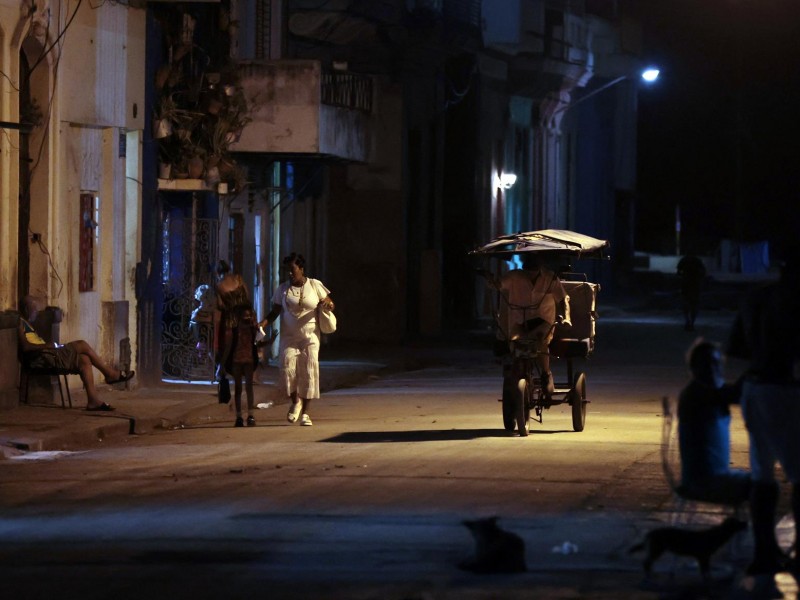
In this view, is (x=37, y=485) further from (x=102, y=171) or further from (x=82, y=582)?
(x=102, y=171)

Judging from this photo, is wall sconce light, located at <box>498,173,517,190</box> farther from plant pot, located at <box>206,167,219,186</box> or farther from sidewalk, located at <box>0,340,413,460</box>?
plant pot, located at <box>206,167,219,186</box>

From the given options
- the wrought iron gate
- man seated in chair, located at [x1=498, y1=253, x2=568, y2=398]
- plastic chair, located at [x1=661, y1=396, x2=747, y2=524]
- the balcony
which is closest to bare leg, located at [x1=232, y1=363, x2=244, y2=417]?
man seated in chair, located at [x1=498, y1=253, x2=568, y2=398]

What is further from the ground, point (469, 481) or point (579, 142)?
point (579, 142)

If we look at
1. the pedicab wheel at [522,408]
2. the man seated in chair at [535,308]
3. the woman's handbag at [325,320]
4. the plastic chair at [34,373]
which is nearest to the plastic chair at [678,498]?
the pedicab wheel at [522,408]

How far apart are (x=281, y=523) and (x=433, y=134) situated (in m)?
27.3

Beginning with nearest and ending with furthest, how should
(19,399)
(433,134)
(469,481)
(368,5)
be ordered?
(469,481) < (19,399) < (368,5) < (433,134)

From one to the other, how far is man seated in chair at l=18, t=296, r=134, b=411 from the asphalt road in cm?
136

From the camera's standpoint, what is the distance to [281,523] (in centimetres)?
1097

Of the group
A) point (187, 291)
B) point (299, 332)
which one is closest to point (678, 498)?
point (299, 332)

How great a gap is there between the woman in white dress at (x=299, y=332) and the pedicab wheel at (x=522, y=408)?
8.61 feet

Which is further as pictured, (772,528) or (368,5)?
(368,5)

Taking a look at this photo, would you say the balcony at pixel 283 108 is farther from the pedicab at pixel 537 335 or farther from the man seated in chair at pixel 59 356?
the pedicab at pixel 537 335

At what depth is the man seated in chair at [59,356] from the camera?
18.9 m

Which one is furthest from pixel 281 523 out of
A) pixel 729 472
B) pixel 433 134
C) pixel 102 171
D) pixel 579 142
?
pixel 579 142
